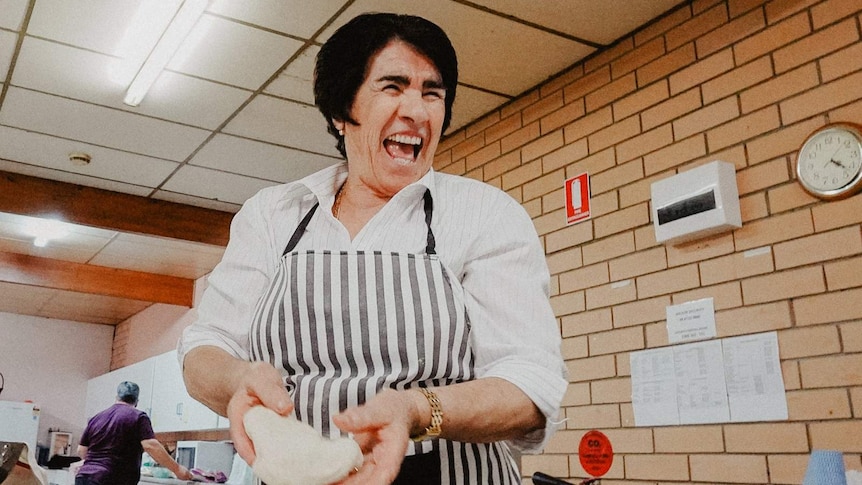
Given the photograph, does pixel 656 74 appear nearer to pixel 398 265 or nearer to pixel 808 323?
pixel 808 323

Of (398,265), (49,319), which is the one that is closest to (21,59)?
(398,265)

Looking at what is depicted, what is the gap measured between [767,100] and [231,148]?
10.1ft

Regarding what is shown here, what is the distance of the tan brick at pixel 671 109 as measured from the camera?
9.60ft

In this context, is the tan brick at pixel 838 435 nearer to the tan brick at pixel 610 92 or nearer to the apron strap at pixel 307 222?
the tan brick at pixel 610 92

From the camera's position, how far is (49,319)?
416 inches

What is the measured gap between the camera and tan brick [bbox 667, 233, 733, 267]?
8.95 feet

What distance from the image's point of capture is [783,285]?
2.51 meters

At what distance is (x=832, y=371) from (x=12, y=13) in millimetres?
3384

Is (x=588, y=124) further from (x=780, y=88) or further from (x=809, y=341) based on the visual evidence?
(x=809, y=341)

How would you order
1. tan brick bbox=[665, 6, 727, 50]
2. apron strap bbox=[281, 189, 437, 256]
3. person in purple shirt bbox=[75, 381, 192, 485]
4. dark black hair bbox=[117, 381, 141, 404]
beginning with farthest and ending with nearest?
dark black hair bbox=[117, 381, 141, 404]
person in purple shirt bbox=[75, 381, 192, 485]
tan brick bbox=[665, 6, 727, 50]
apron strap bbox=[281, 189, 437, 256]

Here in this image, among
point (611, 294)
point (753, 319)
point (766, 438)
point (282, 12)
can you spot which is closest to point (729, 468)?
point (766, 438)

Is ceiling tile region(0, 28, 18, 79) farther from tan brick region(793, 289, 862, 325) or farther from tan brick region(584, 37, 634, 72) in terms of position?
tan brick region(793, 289, 862, 325)

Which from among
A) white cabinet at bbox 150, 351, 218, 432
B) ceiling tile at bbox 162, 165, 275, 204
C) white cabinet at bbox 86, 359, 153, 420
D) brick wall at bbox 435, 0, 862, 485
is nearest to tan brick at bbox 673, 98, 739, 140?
brick wall at bbox 435, 0, 862, 485

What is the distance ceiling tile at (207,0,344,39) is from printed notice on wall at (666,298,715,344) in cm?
179
